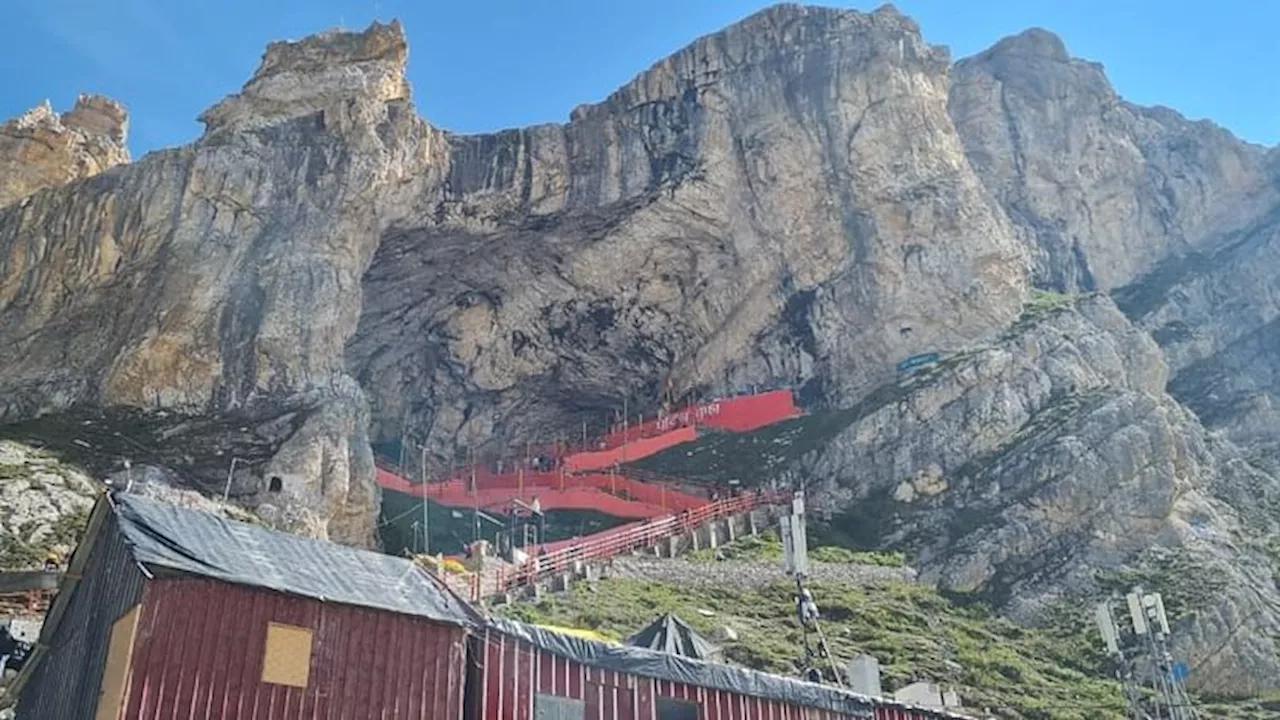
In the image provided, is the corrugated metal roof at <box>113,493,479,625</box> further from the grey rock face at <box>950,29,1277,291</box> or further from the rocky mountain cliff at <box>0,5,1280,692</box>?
the grey rock face at <box>950,29,1277,291</box>

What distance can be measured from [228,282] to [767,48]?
27.8m

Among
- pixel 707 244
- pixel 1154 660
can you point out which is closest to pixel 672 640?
pixel 1154 660

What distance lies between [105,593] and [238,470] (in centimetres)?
2322

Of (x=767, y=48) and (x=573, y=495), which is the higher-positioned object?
(x=767, y=48)

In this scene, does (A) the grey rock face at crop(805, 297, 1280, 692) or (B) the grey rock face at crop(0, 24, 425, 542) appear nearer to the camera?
(A) the grey rock face at crop(805, 297, 1280, 692)

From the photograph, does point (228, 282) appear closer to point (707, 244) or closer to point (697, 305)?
point (707, 244)

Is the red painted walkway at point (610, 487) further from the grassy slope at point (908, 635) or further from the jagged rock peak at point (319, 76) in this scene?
the jagged rock peak at point (319, 76)

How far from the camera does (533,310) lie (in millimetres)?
53344

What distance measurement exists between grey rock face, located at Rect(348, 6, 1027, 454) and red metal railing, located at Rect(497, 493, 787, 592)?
442 inches

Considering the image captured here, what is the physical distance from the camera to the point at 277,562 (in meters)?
14.1

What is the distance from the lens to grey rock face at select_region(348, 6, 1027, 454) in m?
50.1

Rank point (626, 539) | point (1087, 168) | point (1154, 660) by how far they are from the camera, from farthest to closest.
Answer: point (1087, 168) → point (626, 539) → point (1154, 660)

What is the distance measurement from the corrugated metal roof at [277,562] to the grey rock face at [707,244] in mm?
34534

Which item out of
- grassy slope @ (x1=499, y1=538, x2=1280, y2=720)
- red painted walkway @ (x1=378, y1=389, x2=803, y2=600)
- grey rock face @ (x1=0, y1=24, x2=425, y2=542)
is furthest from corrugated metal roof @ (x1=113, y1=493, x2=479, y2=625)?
grey rock face @ (x1=0, y1=24, x2=425, y2=542)
